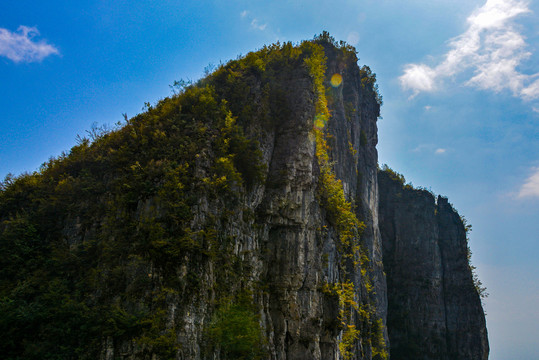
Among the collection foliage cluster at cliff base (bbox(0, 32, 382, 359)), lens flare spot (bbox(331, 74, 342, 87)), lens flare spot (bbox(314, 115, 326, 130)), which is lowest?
foliage cluster at cliff base (bbox(0, 32, 382, 359))

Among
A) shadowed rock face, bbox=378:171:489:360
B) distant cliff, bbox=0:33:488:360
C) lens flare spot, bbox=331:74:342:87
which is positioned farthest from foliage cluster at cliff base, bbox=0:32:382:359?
shadowed rock face, bbox=378:171:489:360

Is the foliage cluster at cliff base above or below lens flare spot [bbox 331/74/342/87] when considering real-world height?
below

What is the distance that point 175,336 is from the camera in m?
15.7

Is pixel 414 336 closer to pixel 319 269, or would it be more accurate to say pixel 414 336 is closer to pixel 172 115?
pixel 319 269

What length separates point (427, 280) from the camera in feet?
186

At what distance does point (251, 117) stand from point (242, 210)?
683 cm

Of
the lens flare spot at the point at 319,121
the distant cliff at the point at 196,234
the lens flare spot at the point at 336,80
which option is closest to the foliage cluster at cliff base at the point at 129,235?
the distant cliff at the point at 196,234

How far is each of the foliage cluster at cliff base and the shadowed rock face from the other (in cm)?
4284

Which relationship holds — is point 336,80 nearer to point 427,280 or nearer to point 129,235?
point 129,235

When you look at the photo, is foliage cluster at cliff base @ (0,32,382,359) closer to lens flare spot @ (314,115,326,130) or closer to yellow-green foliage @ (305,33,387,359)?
lens flare spot @ (314,115,326,130)

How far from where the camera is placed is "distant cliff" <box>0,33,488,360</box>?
16.4 metres

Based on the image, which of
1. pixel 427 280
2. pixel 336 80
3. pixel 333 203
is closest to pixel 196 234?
pixel 333 203

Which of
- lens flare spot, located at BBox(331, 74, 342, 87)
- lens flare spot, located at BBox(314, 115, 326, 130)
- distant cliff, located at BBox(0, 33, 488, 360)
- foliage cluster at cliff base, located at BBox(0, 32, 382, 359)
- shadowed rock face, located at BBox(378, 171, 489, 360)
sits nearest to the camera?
foliage cluster at cliff base, located at BBox(0, 32, 382, 359)

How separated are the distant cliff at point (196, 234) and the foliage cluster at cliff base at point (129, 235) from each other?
0.07 m
